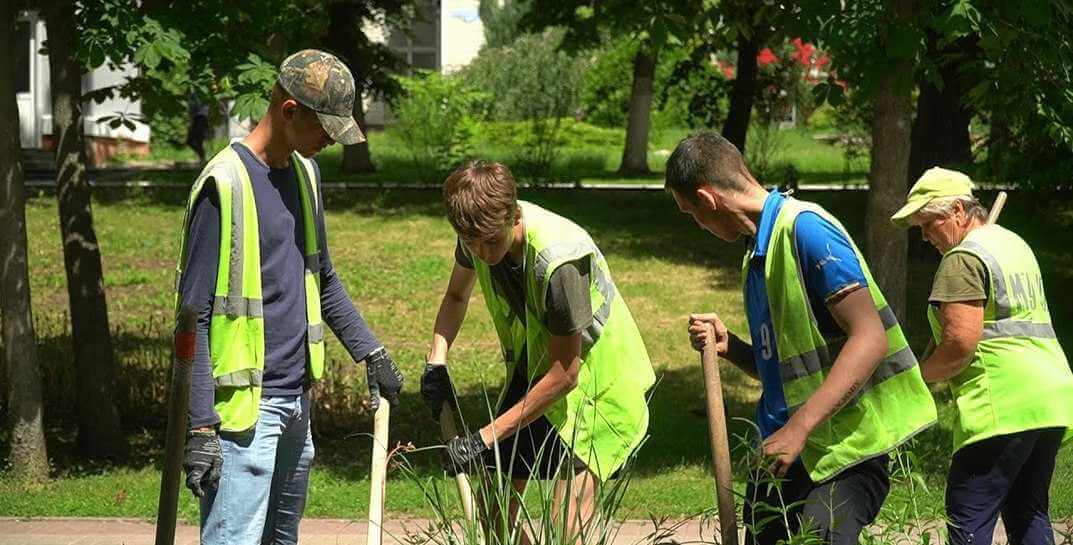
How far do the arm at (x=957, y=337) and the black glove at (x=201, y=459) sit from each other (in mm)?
2149

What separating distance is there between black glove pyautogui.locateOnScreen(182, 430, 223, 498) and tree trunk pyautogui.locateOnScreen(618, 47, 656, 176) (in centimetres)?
2264

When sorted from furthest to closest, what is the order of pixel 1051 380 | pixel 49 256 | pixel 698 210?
pixel 49 256 → pixel 1051 380 → pixel 698 210

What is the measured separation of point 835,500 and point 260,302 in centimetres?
156

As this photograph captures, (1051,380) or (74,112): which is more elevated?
(74,112)

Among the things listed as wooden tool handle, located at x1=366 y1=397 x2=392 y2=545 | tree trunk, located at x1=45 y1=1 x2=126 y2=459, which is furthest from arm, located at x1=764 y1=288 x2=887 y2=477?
tree trunk, located at x1=45 y1=1 x2=126 y2=459

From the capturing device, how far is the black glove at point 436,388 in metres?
4.46

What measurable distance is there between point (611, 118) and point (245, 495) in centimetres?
3453

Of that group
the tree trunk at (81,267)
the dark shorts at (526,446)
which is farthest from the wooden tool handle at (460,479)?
the tree trunk at (81,267)

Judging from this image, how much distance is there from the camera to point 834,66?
7605 millimetres

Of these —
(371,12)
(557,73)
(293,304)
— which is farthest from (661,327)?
(557,73)

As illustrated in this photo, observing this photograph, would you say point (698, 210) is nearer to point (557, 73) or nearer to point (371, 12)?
point (371, 12)

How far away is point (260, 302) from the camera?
12.9 ft

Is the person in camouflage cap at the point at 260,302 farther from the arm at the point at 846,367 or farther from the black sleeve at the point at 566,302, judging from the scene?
the arm at the point at 846,367

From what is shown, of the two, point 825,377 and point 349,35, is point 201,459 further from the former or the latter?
point 349,35
